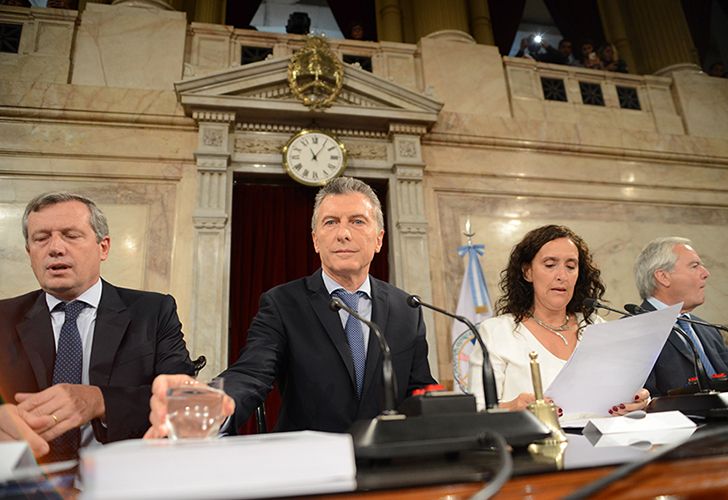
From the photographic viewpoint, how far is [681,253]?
9.14 feet

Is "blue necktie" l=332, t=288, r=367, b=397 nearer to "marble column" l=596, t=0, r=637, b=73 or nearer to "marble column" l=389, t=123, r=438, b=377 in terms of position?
"marble column" l=389, t=123, r=438, b=377

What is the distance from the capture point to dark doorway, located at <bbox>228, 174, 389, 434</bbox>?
16.3 feet

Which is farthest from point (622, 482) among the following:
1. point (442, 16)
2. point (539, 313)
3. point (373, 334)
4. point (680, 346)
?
point (442, 16)

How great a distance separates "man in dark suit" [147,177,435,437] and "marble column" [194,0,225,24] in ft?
19.5

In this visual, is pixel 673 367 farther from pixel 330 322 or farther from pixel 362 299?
pixel 330 322

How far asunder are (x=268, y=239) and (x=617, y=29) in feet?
Result: 24.1

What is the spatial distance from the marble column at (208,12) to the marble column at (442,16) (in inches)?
110

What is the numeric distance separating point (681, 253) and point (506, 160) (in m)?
2.93

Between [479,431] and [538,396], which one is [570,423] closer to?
[538,396]

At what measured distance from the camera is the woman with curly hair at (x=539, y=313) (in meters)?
1.94

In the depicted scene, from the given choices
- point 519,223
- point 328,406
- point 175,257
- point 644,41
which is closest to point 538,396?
point 328,406

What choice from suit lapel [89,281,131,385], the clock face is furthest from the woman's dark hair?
the clock face

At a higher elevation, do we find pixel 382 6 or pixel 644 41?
pixel 382 6

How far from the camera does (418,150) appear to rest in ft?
17.0
